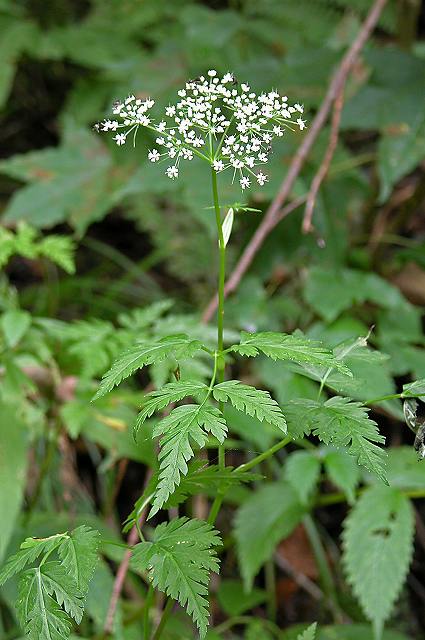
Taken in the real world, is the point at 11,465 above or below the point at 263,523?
above

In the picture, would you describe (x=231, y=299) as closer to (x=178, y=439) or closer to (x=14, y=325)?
(x=14, y=325)

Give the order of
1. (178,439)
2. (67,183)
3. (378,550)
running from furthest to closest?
(67,183) < (378,550) < (178,439)

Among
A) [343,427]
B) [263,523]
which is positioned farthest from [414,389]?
[263,523]

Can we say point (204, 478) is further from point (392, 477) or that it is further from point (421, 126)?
point (421, 126)

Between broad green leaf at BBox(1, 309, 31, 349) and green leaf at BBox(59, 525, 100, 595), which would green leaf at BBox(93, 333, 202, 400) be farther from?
broad green leaf at BBox(1, 309, 31, 349)

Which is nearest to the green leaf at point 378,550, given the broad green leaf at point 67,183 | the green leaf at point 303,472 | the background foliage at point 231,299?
the background foliage at point 231,299

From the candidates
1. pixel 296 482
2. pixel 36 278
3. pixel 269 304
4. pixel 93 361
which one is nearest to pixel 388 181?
pixel 269 304
